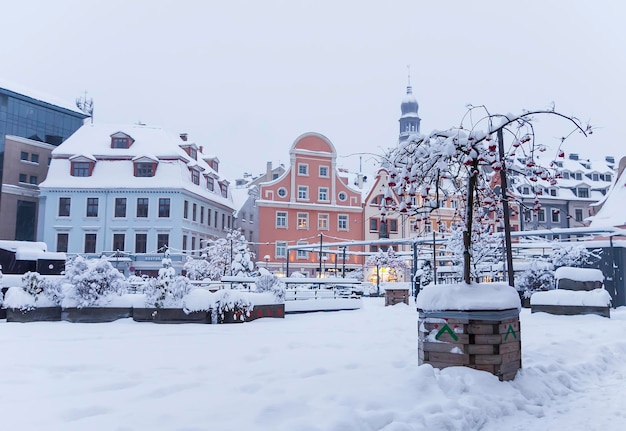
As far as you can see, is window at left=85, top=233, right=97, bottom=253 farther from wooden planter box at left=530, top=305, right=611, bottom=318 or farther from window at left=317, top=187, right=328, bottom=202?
wooden planter box at left=530, top=305, right=611, bottom=318

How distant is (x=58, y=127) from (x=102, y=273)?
39.4m

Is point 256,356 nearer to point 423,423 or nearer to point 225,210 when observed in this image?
point 423,423

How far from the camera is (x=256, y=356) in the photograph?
9070mm

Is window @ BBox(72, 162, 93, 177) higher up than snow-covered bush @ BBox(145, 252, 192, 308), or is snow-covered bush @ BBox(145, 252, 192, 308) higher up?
window @ BBox(72, 162, 93, 177)

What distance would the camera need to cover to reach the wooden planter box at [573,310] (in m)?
17.0

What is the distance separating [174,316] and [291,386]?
914cm

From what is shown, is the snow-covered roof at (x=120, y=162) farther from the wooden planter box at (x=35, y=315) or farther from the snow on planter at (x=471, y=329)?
the snow on planter at (x=471, y=329)

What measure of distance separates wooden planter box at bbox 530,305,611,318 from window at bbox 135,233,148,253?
32925 millimetres

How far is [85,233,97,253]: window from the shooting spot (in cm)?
4359

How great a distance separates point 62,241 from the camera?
43.6 metres

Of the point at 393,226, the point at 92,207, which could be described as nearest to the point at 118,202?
the point at 92,207

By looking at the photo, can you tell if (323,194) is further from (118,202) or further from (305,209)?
(118,202)

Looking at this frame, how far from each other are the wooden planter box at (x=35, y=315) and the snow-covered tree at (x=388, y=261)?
28.2 m

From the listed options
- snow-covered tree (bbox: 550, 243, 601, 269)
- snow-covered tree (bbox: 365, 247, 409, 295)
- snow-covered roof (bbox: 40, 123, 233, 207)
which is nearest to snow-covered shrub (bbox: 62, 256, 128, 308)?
snow-covered tree (bbox: 550, 243, 601, 269)
